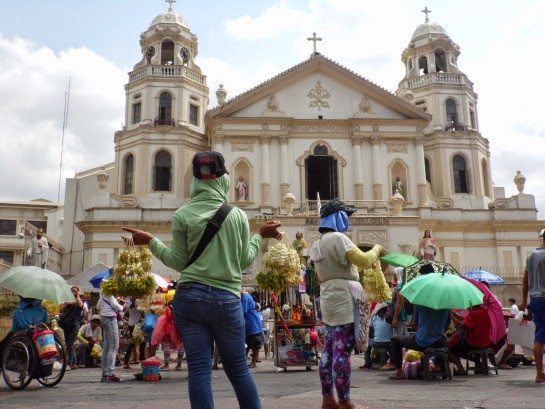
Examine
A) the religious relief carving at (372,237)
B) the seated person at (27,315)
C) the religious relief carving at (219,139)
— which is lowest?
the seated person at (27,315)

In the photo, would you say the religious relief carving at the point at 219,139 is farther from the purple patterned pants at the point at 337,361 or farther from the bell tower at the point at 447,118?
the purple patterned pants at the point at 337,361

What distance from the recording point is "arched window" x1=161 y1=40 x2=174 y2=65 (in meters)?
33.5

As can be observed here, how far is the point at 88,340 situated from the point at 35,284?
5.84 meters

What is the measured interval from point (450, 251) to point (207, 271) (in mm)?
27644

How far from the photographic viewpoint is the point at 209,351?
375 centimetres

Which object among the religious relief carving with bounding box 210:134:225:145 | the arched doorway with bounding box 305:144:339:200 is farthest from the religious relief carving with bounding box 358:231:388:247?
the religious relief carving with bounding box 210:134:225:145

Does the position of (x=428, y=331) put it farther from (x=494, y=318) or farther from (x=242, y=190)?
(x=242, y=190)

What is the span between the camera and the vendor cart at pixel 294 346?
10211 mm

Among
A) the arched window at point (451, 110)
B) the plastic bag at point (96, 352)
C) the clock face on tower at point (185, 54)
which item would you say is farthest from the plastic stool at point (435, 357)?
the clock face on tower at point (185, 54)

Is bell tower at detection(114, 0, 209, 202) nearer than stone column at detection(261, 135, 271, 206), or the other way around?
stone column at detection(261, 135, 271, 206)

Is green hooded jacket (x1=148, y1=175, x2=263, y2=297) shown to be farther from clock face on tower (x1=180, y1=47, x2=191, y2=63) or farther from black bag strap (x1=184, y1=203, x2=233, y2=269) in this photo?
clock face on tower (x1=180, y1=47, x2=191, y2=63)

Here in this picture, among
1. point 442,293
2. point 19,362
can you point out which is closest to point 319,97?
point 442,293

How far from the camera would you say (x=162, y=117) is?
32.1m

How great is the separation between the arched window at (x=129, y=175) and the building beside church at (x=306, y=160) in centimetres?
11
